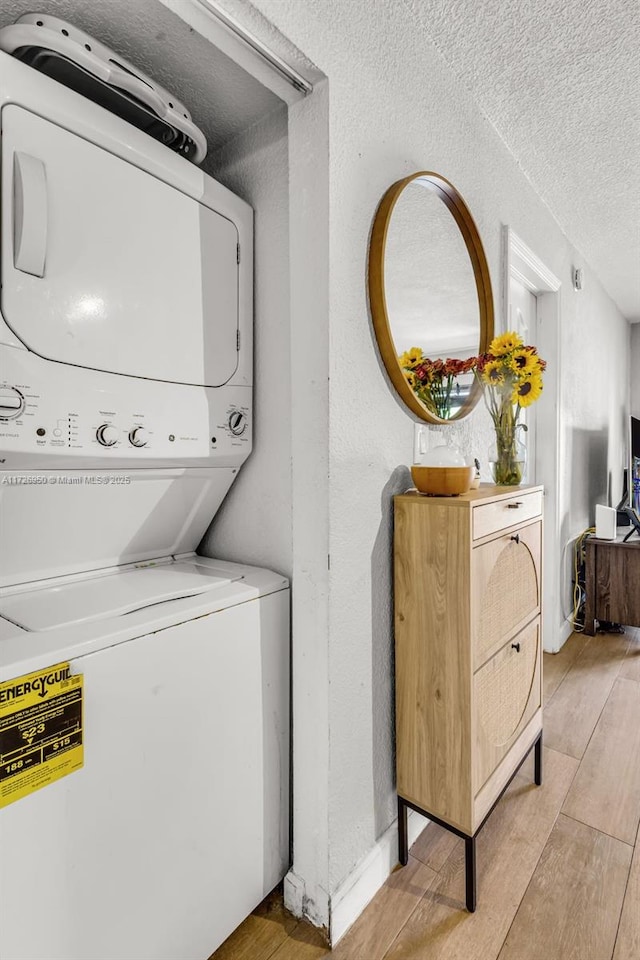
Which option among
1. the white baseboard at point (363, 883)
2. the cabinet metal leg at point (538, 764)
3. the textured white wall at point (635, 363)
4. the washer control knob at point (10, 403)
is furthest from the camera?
the textured white wall at point (635, 363)

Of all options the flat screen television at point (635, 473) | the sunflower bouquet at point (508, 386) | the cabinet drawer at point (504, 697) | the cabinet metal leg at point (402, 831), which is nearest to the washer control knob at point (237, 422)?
the sunflower bouquet at point (508, 386)

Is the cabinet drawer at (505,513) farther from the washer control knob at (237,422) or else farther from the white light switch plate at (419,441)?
the washer control knob at (237,422)

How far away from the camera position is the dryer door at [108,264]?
3.02 feet

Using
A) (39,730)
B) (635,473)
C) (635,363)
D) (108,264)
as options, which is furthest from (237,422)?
(635,363)

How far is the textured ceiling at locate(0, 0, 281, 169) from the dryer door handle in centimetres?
43

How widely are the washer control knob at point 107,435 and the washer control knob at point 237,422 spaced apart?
0.33 metres

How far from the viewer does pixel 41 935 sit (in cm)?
82

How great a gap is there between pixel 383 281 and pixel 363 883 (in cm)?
151

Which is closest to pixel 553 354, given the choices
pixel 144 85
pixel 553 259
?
pixel 553 259

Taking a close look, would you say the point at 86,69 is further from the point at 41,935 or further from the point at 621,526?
the point at 621,526

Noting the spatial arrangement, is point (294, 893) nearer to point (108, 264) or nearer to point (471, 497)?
point (471, 497)

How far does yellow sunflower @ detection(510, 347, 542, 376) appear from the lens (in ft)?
4.90

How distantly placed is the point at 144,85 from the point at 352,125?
469mm

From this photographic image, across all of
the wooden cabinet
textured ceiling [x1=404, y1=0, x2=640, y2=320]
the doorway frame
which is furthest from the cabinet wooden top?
the doorway frame
